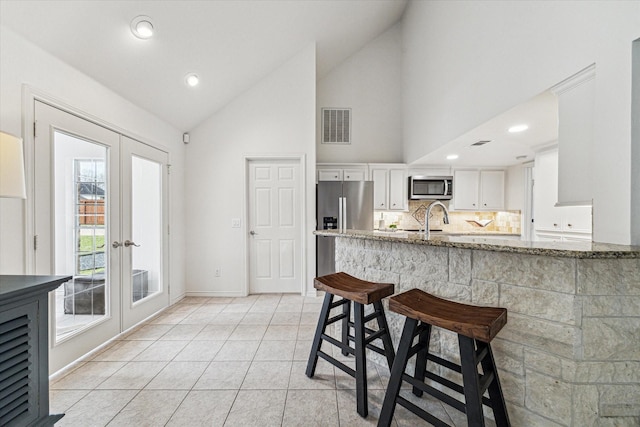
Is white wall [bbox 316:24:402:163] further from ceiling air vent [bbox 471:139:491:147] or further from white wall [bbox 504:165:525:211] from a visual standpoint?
white wall [bbox 504:165:525:211]

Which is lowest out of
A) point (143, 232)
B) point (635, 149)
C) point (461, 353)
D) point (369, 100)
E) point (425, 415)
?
point (425, 415)

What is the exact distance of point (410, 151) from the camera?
436cm

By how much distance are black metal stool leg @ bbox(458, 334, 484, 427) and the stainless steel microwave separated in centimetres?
352

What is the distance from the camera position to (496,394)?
1320 millimetres

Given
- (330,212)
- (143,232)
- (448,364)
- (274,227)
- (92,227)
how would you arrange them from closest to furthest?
(448,364) < (92,227) < (143,232) < (330,212) < (274,227)

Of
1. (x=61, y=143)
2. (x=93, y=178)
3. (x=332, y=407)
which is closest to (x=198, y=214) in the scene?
(x=93, y=178)

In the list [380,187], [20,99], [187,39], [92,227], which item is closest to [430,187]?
[380,187]

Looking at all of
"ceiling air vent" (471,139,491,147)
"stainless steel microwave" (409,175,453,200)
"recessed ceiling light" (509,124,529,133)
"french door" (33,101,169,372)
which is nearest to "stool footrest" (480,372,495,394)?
"recessed ceiling light" (509,124,529,133)

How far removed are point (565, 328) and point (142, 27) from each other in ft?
11.4

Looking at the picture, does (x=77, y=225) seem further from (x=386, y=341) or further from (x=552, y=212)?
(x=552, y=212)

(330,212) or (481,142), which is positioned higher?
(481,142)

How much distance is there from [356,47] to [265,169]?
8.88 ft

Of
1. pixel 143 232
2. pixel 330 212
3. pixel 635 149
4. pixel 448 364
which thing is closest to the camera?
pixel 635 149

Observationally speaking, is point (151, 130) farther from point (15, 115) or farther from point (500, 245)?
point (500, 245)
